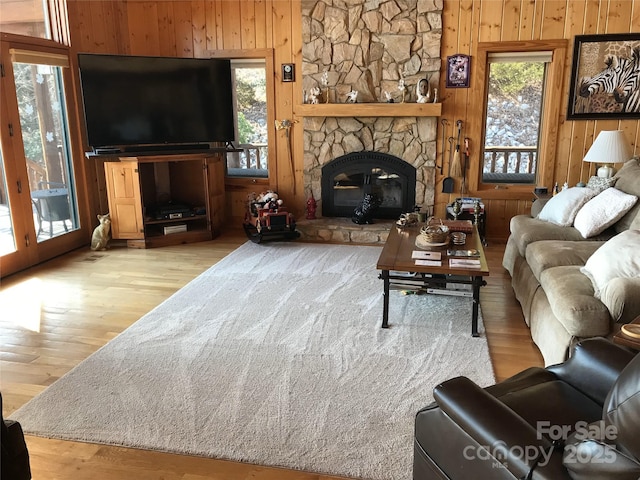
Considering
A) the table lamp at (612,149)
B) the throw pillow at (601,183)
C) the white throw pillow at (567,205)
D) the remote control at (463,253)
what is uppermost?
the table lamp at (612,149)

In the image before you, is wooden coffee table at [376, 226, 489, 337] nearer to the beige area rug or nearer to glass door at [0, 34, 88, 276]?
the beige area rug

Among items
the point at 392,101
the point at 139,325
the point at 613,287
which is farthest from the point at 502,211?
the point at 139,325

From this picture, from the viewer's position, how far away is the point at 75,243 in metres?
5.58

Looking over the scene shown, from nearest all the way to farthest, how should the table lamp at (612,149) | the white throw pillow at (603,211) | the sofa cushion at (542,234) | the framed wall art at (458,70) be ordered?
the white throw pillow at (603,211) → the sofa cushion at (542,234) → the table lamp at (612,149) → the framed wall art at (458,70)

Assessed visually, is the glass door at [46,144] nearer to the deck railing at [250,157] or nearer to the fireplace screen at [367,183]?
the deck railing at [250,157]

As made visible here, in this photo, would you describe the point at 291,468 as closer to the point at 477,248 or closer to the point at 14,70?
the point at 477,248

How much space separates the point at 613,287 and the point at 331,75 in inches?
159

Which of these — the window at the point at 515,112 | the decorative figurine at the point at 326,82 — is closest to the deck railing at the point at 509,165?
the window at the point at 515,112

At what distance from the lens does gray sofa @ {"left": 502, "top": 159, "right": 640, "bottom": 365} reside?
261 cm

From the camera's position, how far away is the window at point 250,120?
20.2ft

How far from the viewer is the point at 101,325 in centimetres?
366

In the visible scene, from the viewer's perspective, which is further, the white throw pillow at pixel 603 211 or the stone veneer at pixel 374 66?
the stone veneer at pixel 374 66

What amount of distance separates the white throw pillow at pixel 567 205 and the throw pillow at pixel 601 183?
59 mm

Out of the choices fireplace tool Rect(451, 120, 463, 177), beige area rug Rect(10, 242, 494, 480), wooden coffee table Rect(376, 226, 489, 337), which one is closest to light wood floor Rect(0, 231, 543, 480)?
beige area rug Rect(10, 242, 494, 480)
